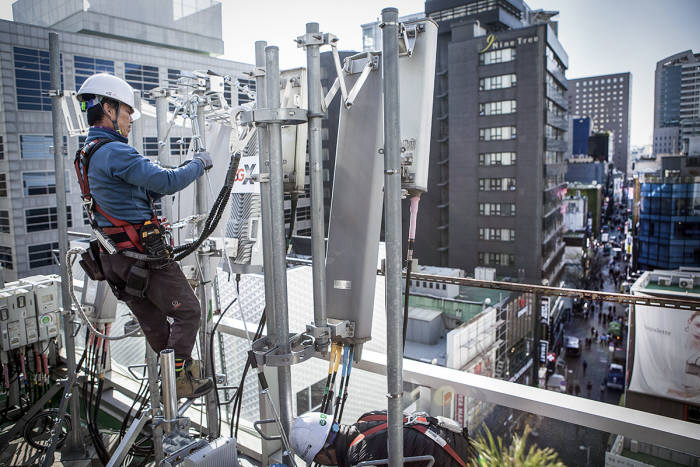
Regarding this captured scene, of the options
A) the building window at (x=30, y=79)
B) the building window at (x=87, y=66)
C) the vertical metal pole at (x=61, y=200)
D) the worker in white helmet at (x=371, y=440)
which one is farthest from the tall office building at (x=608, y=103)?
the worker in white helmet at (x=371, y=440)

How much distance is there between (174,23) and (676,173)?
1321 inches

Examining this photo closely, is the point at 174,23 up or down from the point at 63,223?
up

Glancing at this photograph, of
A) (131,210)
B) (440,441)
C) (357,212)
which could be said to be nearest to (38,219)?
(131,210)

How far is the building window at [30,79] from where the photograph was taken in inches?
488

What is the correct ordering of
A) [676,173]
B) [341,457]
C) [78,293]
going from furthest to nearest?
[676,173], [78,293], [341,457]

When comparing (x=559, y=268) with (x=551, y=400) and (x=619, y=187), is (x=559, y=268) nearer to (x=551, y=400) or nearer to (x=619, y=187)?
(x=551, y=400)

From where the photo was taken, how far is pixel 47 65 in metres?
13.4

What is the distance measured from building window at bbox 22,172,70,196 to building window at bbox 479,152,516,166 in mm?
24581

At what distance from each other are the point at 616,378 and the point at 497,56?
19.5 metres

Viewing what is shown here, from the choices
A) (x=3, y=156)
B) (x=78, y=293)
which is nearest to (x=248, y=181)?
(x=78, y=293)

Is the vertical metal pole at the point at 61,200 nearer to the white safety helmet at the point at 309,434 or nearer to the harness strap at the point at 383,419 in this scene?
the white safety helmet at the point at 309,434

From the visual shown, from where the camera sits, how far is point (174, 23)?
14.9 m

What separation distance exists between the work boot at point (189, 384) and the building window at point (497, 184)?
29396 mm

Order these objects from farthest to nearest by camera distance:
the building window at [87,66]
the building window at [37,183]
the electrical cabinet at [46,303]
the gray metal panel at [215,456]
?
the building window at [87,66] < the building window at [37,183] < the electrical cabinet at [46,303] < the gray metal panel at [215,456]
